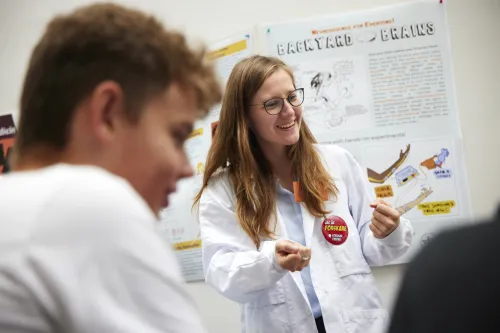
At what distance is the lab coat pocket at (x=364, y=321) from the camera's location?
168 cm

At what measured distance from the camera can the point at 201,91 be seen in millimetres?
790

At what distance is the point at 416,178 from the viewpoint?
2545mm

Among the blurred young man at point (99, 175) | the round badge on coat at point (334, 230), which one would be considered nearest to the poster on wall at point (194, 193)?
the round badge on coat at point (334, 230)

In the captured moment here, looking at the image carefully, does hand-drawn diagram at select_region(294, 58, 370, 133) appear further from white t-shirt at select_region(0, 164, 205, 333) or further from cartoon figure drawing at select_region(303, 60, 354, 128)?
white t-shirt at select_region(0, 164, 205, 333)

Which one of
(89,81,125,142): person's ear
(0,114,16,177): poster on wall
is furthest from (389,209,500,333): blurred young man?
(0,114,16,177): poster on wall

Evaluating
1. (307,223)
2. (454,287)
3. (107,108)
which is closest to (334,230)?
(307,223)

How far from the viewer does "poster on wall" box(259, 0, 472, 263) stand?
2.54 metres

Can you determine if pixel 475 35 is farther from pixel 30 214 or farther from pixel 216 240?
pixel 30 214

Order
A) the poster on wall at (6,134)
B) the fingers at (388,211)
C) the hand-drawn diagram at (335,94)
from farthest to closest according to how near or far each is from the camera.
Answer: the poster on wall at (6,134) < the hand-drawn diagram at (335,94) < the fingers at (388,211)

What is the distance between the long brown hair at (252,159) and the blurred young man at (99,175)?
0.98m

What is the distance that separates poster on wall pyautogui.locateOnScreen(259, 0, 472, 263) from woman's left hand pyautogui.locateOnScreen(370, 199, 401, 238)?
0.92m

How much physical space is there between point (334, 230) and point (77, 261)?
52.7 inches

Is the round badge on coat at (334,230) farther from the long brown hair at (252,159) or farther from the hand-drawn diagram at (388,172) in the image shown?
the hand-drawn diagram at (388,172)

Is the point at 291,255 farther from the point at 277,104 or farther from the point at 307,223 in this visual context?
the point at 277,104
